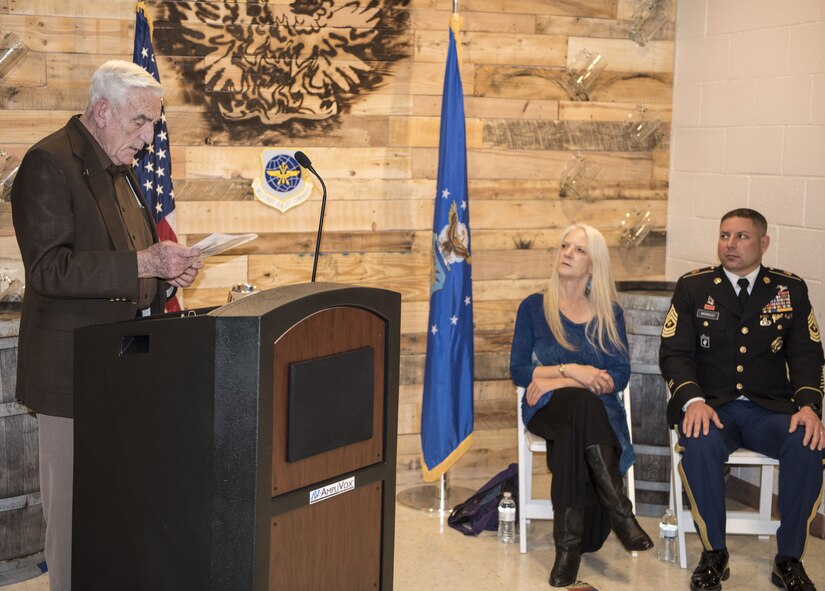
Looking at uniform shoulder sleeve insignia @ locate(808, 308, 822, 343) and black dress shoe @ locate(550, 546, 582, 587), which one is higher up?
uniform shoulder sleeve insignia @ locate(808, 308, 822, 343)

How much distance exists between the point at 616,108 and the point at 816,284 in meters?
1.27

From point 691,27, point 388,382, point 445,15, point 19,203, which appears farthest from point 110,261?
point 691,27

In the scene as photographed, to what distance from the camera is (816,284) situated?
3938 mm

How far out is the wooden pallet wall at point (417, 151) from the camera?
149 inches

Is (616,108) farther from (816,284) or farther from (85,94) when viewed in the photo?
(85,94)

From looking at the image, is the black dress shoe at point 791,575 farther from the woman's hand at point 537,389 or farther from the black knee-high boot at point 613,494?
the woman's hand at point 537,389

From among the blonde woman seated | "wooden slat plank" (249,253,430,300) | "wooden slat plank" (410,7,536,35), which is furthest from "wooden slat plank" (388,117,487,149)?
the blonde woman seated

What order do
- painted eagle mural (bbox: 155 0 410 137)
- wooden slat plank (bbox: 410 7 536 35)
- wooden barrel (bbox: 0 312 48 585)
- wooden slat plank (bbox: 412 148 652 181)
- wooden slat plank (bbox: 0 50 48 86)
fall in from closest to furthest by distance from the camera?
wooden barrel (bbox: 0 312 48 585), wooden slat plank (bbox: 0 50 48 86), painted eagle mural (bbox: 155 0 410 137), wooden slat plank (bbox: 410 7 536 35), wooden slat plank (bbox: 412 148 652 181)

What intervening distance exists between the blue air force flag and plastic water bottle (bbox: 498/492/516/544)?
14.0 inches

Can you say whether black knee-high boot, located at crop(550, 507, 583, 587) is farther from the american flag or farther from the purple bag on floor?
the american flag

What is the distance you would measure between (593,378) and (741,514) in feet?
2.50

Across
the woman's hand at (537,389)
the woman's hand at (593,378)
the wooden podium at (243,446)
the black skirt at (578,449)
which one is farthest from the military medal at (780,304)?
the wooden podium at (243,446)

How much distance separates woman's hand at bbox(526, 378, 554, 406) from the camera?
3600mm

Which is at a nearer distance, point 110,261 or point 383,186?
point 110,261
